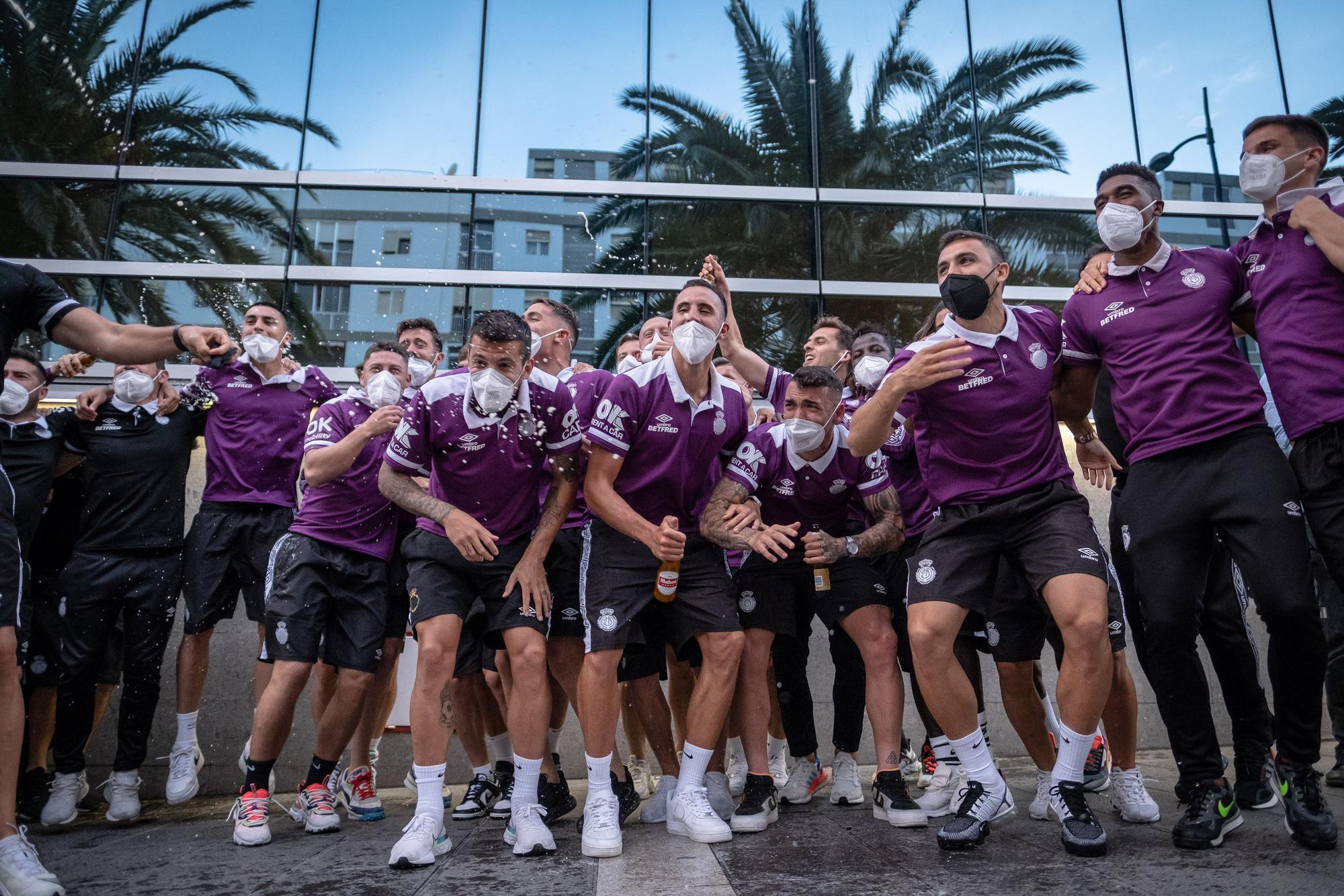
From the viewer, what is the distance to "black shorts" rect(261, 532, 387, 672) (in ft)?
14.2

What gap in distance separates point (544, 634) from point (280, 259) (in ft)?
19.6

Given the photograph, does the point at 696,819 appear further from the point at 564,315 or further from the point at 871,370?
the point at 564,315

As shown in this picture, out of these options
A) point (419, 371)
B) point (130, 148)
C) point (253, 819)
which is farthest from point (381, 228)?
point (253, 819)

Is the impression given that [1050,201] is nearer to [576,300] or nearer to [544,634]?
[576,300]

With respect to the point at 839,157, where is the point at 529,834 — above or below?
below

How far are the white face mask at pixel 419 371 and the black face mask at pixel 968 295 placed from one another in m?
3.17

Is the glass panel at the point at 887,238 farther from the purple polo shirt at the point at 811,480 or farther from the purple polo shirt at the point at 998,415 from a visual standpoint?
the purple polo shirt at the point at 998,415

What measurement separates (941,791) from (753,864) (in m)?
1.35

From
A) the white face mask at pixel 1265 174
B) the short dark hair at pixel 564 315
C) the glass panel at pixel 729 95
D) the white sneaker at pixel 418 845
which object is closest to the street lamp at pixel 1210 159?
the glass panel at pixel 729 95

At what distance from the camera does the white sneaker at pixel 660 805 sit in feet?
13.4

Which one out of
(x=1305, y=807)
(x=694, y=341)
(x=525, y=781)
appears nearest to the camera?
(x=1305, y=807)

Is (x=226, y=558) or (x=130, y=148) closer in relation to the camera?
(x=226, y=558)

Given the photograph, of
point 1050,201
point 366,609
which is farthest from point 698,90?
point 366,609

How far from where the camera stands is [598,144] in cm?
880
